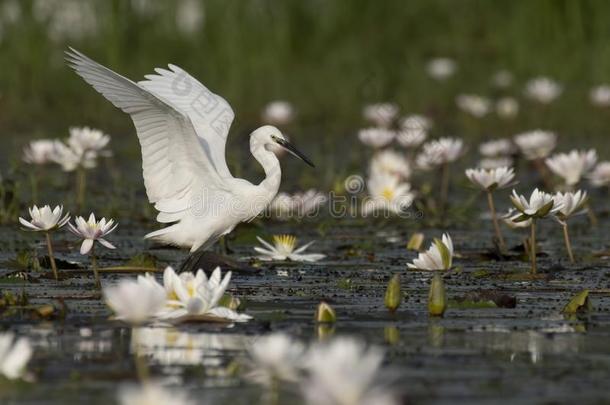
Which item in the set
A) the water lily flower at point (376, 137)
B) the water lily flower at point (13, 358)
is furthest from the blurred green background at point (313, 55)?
the water lily flower at point (13, 358)

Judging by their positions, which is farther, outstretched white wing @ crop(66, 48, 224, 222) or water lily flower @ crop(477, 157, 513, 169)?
water lily flower @ crop(477, 157, 513, 169)

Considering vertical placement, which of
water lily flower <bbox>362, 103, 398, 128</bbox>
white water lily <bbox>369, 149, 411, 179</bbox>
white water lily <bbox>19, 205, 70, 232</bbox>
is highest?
water lily flower <bbox>362, 103, 398, 128</bbox>

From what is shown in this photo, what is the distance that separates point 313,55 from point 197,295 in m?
12.8

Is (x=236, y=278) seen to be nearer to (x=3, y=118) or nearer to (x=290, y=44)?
(x=3, y=118)

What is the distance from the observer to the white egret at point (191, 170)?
22.6ft

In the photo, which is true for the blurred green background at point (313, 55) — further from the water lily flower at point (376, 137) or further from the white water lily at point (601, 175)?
the white water lily at point (601, 175)

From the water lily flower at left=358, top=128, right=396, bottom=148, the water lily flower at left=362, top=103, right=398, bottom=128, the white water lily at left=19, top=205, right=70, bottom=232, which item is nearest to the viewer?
the white water lily at left=19, top=205, right=70, bottom=232

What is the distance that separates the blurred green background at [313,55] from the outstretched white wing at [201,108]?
6234 millimetres

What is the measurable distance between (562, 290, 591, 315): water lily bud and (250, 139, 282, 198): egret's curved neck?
2.00 meters

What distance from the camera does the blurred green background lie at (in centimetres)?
1584

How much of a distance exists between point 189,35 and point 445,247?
11313 mm

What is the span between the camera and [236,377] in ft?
14.5

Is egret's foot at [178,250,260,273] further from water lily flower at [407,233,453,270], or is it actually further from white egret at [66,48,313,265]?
water lily flower at [407,233,453,270]

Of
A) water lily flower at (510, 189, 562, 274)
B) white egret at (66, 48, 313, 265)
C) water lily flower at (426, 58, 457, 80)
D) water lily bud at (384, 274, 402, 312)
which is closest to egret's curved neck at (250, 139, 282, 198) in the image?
white egret at (66, 48, 313, 265)
